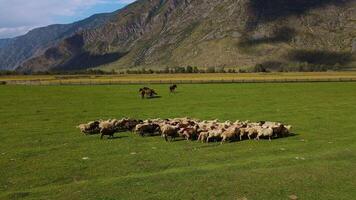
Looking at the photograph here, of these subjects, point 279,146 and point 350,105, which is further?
point 350,105

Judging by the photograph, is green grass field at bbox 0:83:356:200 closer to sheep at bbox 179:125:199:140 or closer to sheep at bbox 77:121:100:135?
sheep at bbox 77:121:100:135

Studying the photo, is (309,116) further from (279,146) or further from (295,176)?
(295,176)

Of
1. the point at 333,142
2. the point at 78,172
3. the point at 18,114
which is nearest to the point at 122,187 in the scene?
the point at 78,172

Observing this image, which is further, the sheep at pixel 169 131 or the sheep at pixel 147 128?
the sheep at pixel 147 128

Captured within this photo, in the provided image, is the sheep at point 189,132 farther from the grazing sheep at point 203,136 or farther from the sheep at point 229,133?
the sheep at point 229,133

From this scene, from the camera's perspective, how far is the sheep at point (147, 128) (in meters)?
30.1

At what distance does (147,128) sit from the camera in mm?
30156

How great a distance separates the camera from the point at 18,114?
45000 millimetres

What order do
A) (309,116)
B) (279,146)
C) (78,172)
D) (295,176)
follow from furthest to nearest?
1. (309,116)
2. (279,146)
3. (78,172)
4. (295,176)

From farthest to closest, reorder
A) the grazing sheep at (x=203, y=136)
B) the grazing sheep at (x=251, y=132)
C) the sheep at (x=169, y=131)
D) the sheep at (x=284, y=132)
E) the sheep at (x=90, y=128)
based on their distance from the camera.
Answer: the sheep at (x=90, y=128), the sheep at (x=284, y=132), the sheep at (x=169, y=131), the grazing sheep at (x=251, y=132), the grazing sheep at (x=203, y=136)

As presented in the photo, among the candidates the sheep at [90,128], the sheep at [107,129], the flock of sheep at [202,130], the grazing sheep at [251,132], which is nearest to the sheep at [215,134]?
the flock of sheep at [202,130]

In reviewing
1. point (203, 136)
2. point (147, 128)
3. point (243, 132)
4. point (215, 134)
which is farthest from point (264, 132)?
point (147, 128)

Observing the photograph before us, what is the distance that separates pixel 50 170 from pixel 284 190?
986 centimetres

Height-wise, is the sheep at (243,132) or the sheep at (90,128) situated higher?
the sheep at (243,132)
